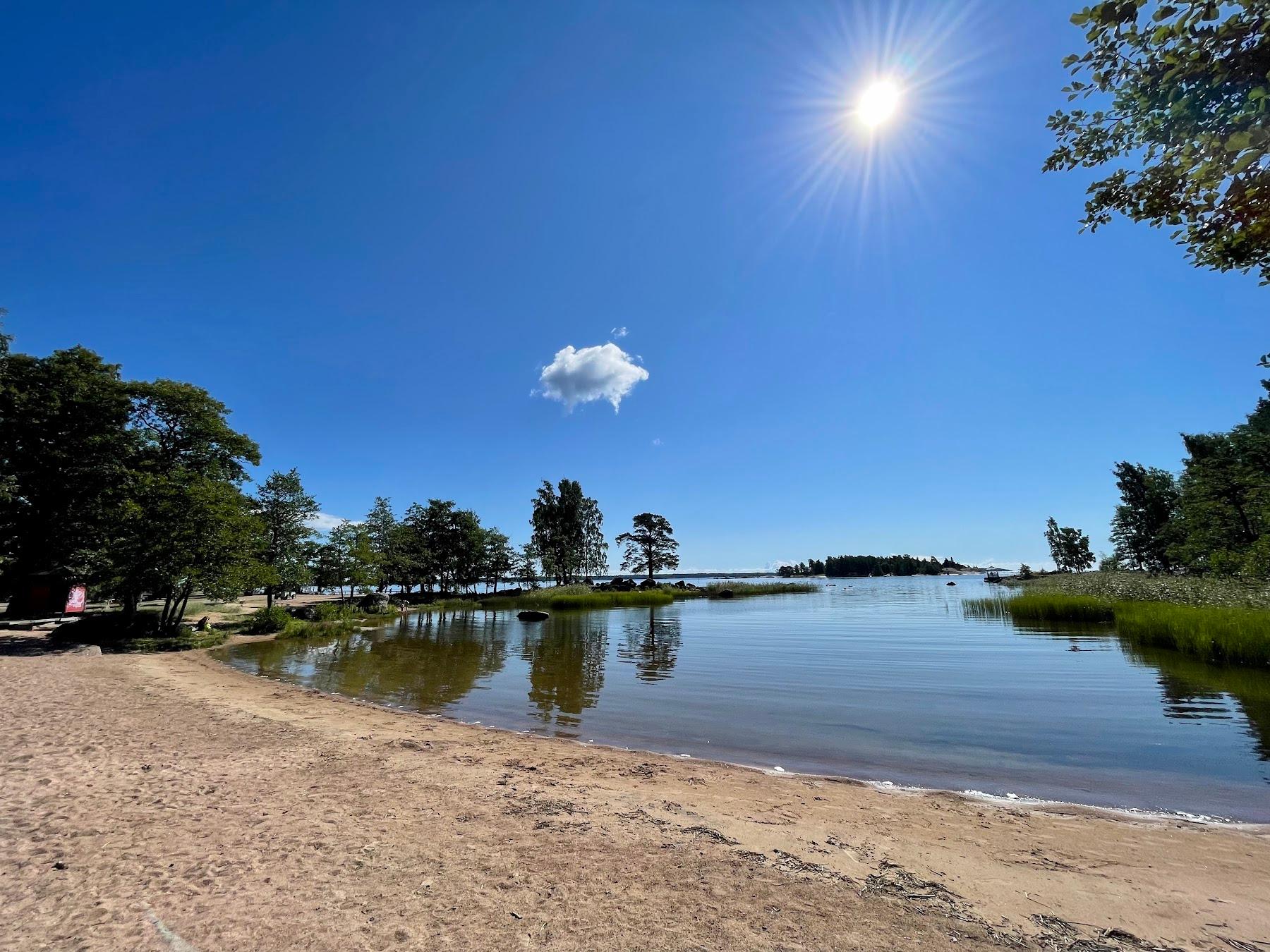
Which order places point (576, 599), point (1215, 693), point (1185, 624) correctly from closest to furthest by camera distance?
point (1215, 693) < point (1185, 624) < point (576, 599)

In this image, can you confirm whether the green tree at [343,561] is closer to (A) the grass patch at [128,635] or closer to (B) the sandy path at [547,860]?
Result: (A) the grass patch at [128,635]

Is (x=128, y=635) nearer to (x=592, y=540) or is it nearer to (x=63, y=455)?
(x=63, y=455)

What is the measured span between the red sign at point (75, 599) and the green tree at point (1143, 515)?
313ft

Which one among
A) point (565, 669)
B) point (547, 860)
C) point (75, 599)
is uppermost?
point (75, 599)

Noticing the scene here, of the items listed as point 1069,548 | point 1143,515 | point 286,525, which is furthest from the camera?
point 1069,548

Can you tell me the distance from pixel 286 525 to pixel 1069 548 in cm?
12753

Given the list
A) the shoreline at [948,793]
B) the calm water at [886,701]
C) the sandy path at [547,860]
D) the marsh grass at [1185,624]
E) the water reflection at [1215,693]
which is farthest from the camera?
the marsh grass at [1185,624]

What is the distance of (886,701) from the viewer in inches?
515

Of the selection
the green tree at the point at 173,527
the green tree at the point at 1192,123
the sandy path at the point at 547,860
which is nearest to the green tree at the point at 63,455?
the green tree at the point at 173,527

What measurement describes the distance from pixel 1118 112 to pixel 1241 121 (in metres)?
1.51

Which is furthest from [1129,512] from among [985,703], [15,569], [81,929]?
[15,569]

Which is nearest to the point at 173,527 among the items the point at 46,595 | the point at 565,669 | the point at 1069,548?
the point at 565,669

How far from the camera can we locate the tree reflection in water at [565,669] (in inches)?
508

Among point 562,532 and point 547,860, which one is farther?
point 562,532
